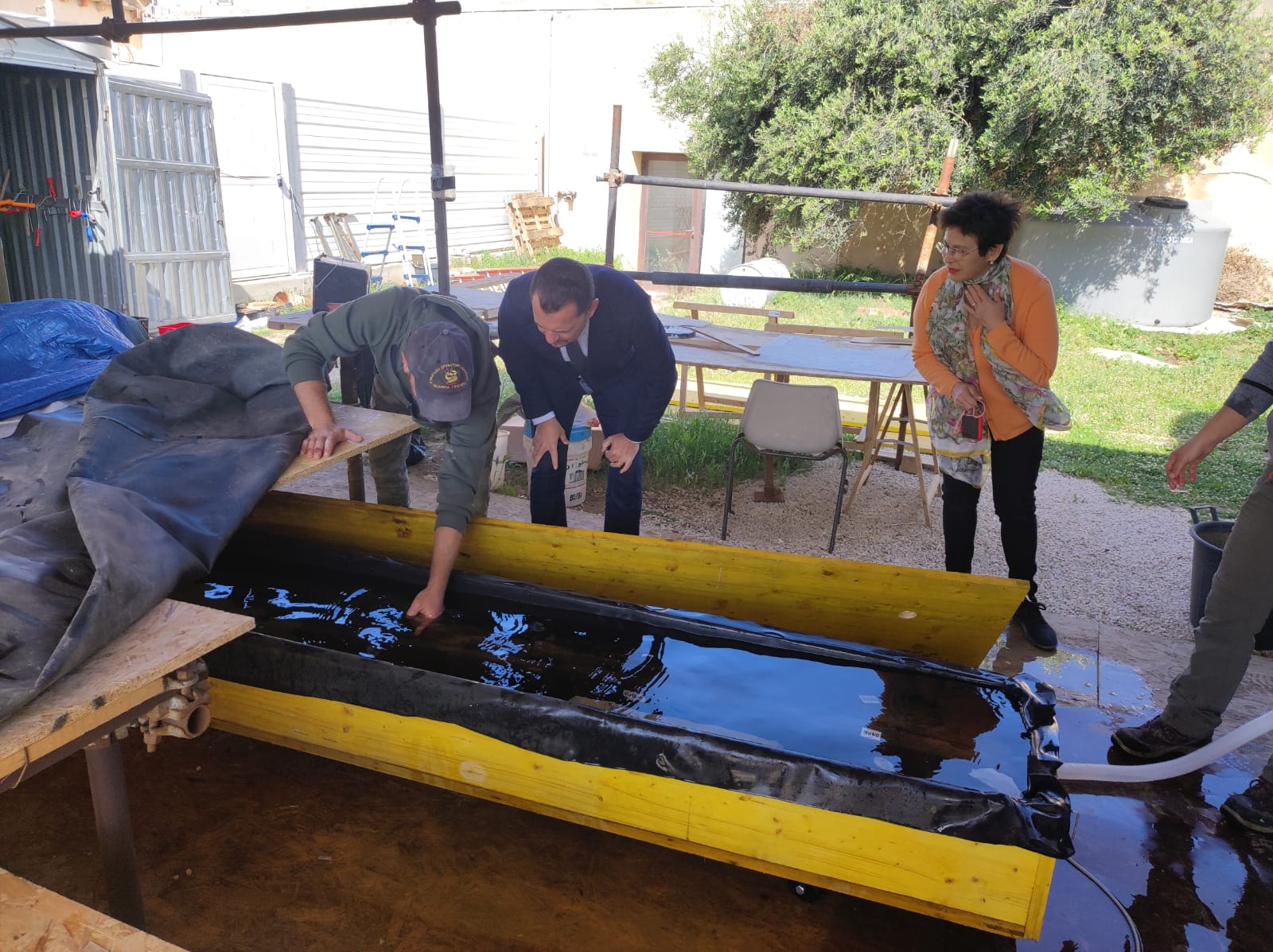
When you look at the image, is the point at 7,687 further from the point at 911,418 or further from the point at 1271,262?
the point at 1271,262

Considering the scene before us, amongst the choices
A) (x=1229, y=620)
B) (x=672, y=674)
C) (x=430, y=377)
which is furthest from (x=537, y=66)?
(x=1229, y=620)

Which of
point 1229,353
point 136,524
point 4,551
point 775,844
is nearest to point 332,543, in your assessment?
point 136,524

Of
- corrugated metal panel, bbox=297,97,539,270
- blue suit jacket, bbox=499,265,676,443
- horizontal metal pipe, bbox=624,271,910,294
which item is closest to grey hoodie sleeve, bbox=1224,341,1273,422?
blue suit jacket, bbox=499,265,676,443

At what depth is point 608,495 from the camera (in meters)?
3.44

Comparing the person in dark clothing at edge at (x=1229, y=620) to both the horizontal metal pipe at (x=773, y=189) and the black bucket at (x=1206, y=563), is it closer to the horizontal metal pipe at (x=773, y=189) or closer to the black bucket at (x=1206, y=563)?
the black bucket at (x=1206, y=563)

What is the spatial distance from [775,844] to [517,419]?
3.79 metres

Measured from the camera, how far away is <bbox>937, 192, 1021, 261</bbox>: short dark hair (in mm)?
2844

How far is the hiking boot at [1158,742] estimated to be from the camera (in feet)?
8.30

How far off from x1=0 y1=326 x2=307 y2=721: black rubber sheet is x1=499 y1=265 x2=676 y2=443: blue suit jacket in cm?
81

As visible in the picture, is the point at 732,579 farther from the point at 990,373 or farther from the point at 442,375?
the point at 990,373

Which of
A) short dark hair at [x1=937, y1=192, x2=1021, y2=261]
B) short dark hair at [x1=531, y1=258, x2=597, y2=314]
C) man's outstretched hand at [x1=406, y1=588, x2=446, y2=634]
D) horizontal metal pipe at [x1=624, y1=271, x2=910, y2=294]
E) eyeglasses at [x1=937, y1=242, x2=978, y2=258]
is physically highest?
short dark hair at [x1=937, y1=192, x2=1021, y2=261]

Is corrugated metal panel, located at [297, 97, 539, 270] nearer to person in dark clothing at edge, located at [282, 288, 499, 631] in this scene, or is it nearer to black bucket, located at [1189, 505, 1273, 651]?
person in dark clothing at edge, located at [282, 288, 499, 631]

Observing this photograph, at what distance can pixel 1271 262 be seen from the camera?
404 inches

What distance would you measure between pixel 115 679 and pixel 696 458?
156 inches
